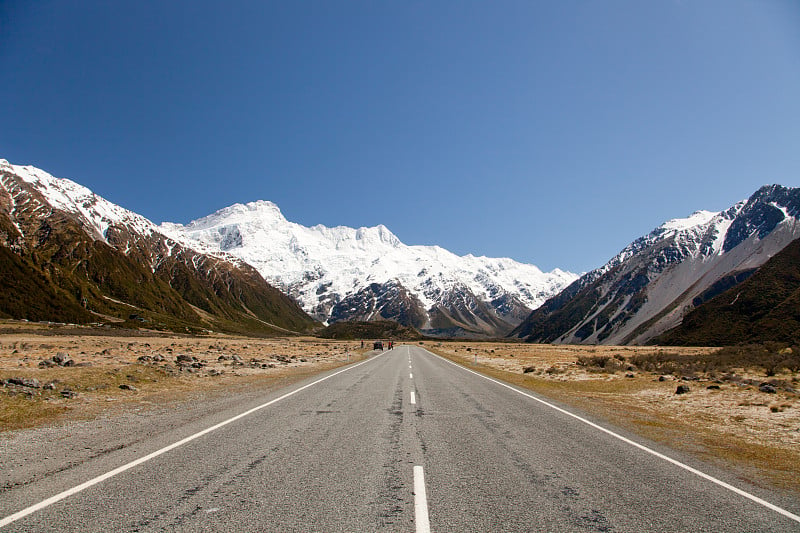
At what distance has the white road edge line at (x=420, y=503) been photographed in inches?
206

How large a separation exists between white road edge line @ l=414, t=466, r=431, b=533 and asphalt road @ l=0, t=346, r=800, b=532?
0.06ft

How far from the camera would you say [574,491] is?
22.1 ft

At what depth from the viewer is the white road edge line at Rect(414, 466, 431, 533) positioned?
5227mm

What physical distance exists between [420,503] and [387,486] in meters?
0.93

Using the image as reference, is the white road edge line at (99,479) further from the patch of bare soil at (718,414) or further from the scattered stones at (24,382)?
the patch of bare soil at (718,414)

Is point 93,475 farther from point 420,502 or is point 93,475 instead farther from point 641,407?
point 641,407

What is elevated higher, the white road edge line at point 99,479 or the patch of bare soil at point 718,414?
the white road edge line at point 99,479

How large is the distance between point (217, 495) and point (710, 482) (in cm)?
858

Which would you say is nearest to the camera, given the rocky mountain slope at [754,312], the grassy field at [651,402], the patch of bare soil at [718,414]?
the patch of bare soil at [718,414]

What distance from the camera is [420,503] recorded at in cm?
600

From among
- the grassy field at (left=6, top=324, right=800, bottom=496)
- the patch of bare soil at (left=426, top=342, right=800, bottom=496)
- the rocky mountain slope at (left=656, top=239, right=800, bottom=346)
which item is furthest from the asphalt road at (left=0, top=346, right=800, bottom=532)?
the rocky mountain slope at (left=656, top=239, right=800, bottom=346)

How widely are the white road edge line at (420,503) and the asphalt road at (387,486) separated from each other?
0.06 ft

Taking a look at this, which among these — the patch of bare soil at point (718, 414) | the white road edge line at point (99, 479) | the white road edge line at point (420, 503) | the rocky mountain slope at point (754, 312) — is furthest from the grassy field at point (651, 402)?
the rocky mountain slope at point (754, 312)

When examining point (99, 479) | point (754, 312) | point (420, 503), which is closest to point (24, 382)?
point (99, 479)
